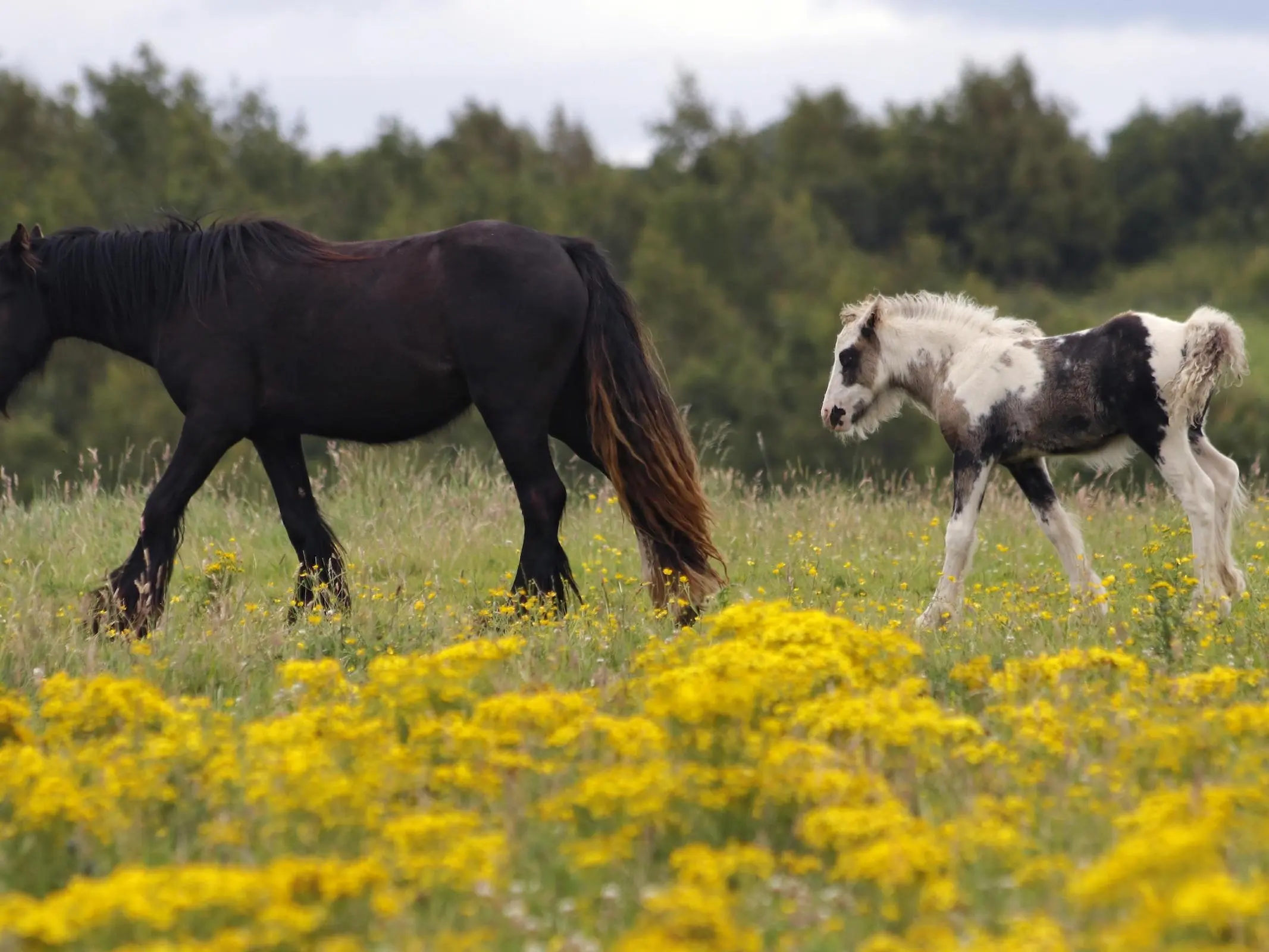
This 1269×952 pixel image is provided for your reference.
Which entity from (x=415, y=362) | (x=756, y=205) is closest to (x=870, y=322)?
(x=415, y=362)

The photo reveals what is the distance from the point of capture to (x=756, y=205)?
52.7 m

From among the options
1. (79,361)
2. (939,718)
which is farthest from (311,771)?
(79,361)

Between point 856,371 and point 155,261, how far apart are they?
3.53 metres

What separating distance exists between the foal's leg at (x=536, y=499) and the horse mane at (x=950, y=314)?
6.01 ft

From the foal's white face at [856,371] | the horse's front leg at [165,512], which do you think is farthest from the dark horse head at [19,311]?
the foal's white face at [856,371]

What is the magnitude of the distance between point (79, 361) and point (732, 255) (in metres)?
20.9

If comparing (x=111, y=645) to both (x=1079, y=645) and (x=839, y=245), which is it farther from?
(x=839, y=245)

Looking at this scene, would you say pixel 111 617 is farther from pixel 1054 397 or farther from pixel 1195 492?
pixel 1195 492

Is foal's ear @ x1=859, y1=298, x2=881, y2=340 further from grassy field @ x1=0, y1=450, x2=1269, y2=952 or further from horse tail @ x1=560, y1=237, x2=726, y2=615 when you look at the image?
grassy field @ x1=0, y1=450, x2=1269, y2=952

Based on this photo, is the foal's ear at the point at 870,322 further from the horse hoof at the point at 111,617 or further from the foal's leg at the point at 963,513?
the horse hoof at the point at 111,617

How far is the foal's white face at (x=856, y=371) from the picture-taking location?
7.91m

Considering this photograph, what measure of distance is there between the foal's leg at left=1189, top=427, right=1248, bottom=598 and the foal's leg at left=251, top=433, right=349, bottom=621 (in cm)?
411

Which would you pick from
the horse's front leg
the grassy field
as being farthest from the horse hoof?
the grassy field

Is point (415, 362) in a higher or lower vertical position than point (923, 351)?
higher
